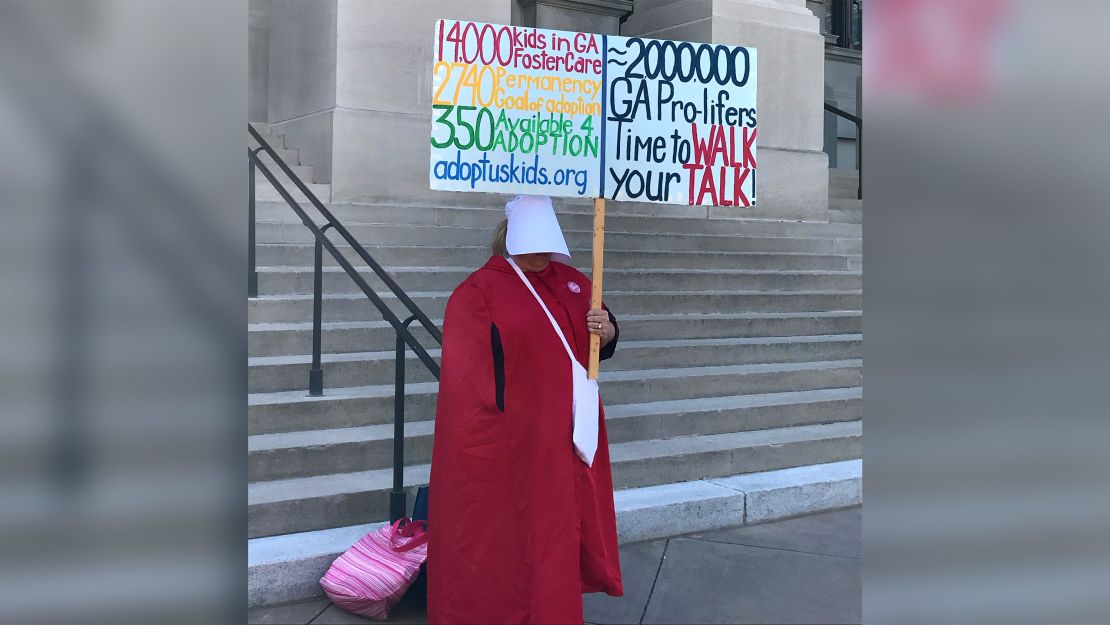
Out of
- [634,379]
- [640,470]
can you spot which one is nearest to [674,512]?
[640,470]

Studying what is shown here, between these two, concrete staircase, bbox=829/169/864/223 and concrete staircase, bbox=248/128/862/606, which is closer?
concrete staircase, bbox=248/128/862/606

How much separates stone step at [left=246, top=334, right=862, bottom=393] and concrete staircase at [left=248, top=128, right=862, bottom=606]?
13mm

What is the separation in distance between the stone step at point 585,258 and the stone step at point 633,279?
0.31 ft

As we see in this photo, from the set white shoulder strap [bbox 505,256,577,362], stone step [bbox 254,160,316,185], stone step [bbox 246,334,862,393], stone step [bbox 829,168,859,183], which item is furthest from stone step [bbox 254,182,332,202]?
stone step [bbox 829,168,859,183]

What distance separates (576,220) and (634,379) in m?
2.53

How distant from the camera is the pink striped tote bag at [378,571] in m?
4.08

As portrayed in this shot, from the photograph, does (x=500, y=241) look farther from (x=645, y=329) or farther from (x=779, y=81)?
(x=779, y=81)

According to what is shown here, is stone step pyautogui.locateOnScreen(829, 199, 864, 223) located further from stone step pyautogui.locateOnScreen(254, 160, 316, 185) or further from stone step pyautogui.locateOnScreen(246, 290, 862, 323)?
stone step pyautogui.locateOnScreen(254, 160, 316, 185)

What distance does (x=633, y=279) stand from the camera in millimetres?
8133

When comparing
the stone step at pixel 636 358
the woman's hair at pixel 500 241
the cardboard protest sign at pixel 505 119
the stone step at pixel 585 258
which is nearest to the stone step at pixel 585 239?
the stone step at pixel 585 258

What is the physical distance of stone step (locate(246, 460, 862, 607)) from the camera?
14.1 ft
